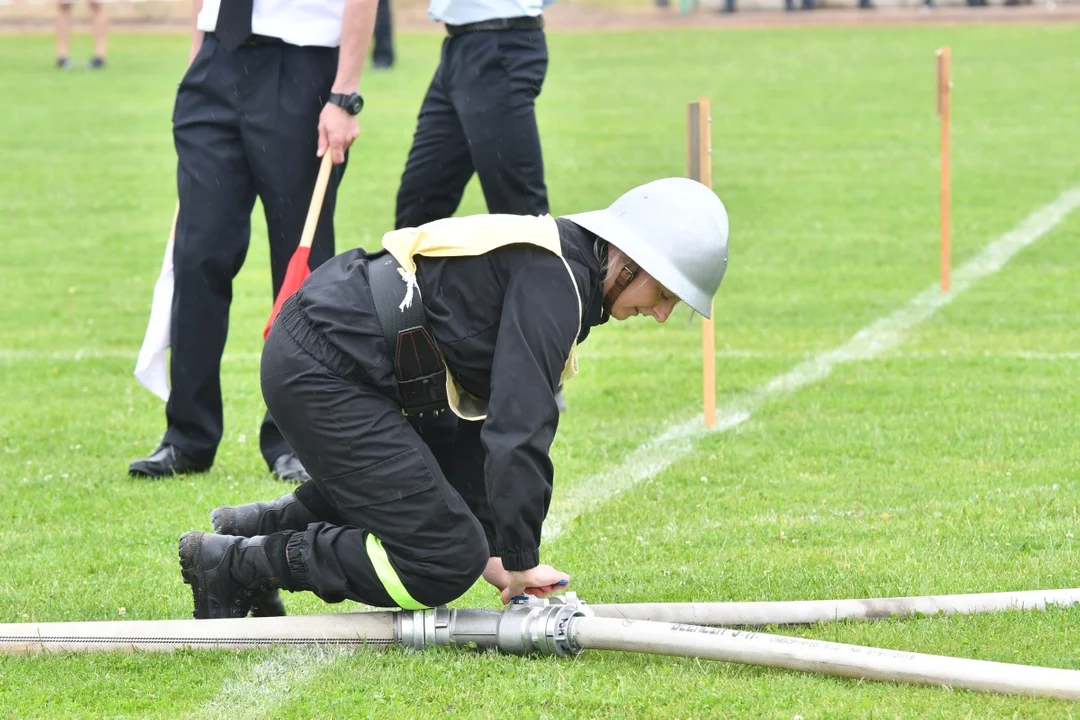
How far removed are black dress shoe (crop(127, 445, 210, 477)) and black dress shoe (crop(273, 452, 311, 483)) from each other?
12.5 inches

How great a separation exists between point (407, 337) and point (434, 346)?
0.08m

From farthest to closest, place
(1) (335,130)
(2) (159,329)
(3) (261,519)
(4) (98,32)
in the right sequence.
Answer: (4) (98,32)
(2) (159,329)
(1) (335,130)
(3) (261,519)

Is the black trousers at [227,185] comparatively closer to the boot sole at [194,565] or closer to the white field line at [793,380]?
the white field line at [793,380]

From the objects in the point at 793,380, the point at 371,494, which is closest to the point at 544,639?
the point at 371,494

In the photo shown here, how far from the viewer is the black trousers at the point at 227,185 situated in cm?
611

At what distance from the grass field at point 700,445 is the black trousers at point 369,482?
0.69 feet

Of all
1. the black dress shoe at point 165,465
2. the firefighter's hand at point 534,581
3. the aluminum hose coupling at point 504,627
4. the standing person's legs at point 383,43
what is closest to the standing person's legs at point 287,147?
the black dress shoe at point 165,465

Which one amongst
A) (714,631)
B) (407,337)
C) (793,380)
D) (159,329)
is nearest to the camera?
(714,631)

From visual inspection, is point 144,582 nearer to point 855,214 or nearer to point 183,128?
point 183,128

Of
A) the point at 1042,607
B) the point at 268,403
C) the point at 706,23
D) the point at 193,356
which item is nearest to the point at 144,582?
the point at 268,403

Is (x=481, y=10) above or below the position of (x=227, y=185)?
above

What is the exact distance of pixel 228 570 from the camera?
15.1 ft

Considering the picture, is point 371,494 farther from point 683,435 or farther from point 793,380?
point 793,380

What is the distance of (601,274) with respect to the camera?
4289mm
